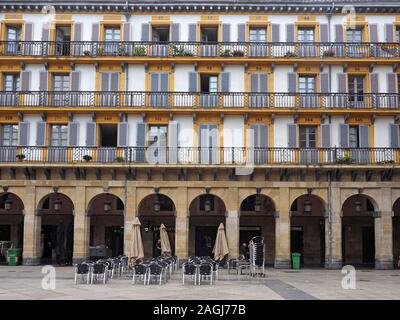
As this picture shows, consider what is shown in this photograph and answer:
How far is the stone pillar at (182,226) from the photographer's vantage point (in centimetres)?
3416

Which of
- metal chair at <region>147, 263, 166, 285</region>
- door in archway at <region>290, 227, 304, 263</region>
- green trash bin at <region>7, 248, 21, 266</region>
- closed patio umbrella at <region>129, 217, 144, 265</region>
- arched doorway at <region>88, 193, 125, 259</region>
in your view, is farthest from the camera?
door in archway at <region>290, 227, 304, 263</region>

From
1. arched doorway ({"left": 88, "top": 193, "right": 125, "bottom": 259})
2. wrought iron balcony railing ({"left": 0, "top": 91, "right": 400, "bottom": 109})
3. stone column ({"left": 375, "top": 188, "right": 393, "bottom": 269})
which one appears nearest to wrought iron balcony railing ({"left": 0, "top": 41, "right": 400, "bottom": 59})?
wrought iron balcony railing ({"left": 0, "top": 91, "right": 400, "bottom": 109})

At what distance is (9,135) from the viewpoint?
35.8 meters

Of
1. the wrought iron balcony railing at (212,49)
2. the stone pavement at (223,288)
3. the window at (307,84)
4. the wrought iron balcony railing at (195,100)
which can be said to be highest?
the wrought iron balcony railing at (212,49)

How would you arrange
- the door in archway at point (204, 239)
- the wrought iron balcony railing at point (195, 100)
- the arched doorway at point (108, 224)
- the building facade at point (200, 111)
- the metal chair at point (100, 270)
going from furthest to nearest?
the door in archway at point (204, 239) → the arched doorway at point (108, 224) → the wrought iron balcony railing at point (195, 100) → the building facade at point (200, 111) → the metal chair at point (100, 270)

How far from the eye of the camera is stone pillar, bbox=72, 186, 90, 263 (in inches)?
1350

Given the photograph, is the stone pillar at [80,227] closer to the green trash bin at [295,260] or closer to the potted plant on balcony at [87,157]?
the potted plant on balcony at [87,157]

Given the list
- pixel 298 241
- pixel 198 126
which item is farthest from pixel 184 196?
pixel 298 241

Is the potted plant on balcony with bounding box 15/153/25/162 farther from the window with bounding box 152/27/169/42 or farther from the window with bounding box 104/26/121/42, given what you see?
the window with bounding box 152/27/169/42

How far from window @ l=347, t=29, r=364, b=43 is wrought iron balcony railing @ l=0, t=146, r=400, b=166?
23.0ft

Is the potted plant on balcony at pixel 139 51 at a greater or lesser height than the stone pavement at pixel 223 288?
greater

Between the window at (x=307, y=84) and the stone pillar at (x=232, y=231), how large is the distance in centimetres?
852

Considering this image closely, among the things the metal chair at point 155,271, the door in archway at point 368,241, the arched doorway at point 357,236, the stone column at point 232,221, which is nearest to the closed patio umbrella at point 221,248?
the stone column at point 232,221

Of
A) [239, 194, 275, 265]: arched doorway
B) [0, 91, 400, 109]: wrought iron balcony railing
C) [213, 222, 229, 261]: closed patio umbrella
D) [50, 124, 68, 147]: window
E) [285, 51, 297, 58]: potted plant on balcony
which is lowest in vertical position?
[213, 222, 229, 261]: closed patio umbrella
